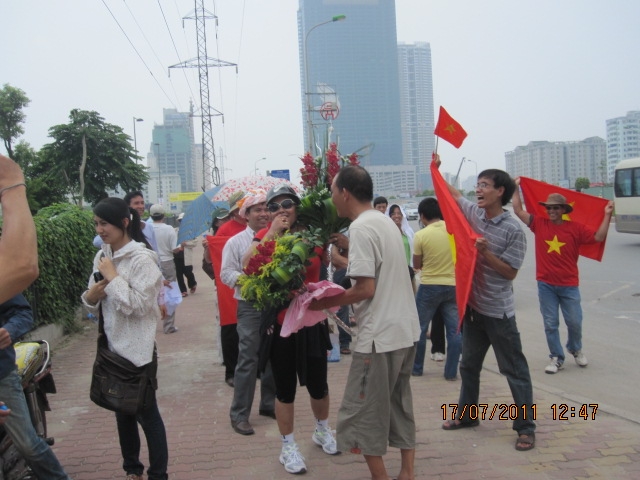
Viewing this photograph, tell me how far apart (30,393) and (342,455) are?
2.21 metres

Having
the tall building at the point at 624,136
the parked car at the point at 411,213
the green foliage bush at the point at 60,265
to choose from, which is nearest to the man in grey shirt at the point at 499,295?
the green foliage bush at the point at 60,265

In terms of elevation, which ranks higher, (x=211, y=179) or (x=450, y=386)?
(x=211, y=179)

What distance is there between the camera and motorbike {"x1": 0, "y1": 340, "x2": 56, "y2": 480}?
3.46 metres

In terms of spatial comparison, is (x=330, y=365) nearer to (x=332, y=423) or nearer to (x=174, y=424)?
(x=332, y=423)

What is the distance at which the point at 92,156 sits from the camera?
21297mm

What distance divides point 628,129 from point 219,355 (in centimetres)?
9700

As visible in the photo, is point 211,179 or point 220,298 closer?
point 220,298

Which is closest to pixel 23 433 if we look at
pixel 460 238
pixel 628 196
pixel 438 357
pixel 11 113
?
pixel 460 238

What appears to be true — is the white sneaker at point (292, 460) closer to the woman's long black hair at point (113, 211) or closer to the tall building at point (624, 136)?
the woman's long black hair at point (113, 211)

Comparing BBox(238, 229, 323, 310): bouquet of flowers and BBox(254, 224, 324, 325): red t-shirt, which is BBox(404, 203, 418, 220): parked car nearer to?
BBox(254, 224, 324, 325): red t-shirt

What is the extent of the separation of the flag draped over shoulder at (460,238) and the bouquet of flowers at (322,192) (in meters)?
0.98

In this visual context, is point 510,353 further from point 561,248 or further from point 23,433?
point 23,433

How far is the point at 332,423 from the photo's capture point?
496cm

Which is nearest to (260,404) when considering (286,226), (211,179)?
(286,226)
